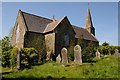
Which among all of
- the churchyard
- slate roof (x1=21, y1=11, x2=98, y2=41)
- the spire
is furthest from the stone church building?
the spire

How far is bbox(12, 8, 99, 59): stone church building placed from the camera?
33.5 metres

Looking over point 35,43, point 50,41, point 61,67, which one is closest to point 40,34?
point 50,41

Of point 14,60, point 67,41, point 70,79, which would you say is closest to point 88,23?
point 67,41

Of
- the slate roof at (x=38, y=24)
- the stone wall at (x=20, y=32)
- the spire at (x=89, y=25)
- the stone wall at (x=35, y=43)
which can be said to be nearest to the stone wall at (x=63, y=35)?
the slate roof at (x=38, y=24)

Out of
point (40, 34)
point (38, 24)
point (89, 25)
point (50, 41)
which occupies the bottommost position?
point (50, 41)

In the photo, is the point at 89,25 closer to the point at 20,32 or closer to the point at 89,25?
the point at 89,25

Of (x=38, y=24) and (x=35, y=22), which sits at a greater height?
(x=35, y=22)

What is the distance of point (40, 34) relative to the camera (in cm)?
3541

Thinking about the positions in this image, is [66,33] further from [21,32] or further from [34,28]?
[21,32]

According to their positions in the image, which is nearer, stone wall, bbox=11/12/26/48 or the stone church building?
the stone church building

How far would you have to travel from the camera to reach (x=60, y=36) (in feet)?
116

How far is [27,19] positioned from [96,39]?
2196 centimetres

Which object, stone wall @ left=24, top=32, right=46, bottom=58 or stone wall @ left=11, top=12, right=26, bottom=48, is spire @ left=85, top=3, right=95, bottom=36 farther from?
stone wall @ left=11, top=12, right=26, bottom=48

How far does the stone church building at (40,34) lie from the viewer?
1320 inches
